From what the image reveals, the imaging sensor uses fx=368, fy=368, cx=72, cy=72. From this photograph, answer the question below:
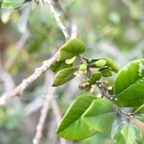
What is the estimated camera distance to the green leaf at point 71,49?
2.13 ft

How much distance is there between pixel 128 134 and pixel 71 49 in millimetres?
183

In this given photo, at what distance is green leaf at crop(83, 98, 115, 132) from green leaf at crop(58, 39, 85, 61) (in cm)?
11

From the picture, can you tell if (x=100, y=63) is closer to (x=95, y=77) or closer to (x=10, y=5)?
(x=95, y=77)

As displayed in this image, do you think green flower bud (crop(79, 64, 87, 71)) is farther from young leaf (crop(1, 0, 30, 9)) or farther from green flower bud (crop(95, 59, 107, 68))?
young leaf (crop(1, 0, 30, 9))

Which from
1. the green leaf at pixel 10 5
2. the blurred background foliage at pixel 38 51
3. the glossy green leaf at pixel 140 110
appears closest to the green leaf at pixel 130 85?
the glossy green leaf at pixel 140 110

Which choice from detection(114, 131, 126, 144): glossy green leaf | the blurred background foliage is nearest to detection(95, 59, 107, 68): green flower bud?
detection(114, 131, 126, 144): glossy green leaf

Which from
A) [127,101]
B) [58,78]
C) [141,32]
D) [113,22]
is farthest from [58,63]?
[141,32]

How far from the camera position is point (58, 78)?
0.69 metres

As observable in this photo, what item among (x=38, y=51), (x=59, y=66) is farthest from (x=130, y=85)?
(x=38, y=51)

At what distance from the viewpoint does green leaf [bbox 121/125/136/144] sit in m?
0.58

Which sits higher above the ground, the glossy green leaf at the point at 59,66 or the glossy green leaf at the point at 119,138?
the glossy green leaf at the point at 59,66

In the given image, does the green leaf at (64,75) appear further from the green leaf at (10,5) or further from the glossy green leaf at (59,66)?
the green leaf at (10,5)

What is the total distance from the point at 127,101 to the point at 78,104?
103 mm

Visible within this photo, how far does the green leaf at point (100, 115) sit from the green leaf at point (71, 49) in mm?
113
